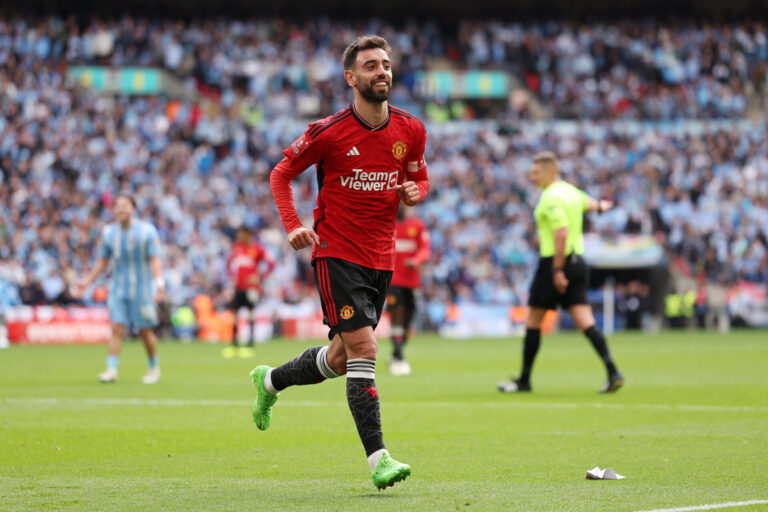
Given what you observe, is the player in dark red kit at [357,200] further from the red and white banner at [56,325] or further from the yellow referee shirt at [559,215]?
the red and white banner at [56,325]

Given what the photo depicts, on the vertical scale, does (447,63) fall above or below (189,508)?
above

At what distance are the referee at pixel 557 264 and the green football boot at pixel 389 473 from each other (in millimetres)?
6189

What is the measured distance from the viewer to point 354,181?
657 cm

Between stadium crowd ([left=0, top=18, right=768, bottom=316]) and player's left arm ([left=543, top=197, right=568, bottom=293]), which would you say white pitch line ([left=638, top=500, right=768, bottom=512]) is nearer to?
player's left arm ([left=543, top=197, right=568, bottom=293])

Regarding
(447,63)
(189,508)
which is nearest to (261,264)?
(189,508)

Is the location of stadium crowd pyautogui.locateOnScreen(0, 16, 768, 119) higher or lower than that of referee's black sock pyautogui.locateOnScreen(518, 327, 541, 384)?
higher

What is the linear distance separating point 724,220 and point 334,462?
3103cm

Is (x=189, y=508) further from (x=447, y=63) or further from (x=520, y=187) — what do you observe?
(x=447, y=63)

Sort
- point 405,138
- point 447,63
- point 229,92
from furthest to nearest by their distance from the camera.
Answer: point 447,63
point 229,92
point 405,138

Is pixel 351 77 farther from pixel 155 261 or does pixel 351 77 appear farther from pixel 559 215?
pixel 155 261

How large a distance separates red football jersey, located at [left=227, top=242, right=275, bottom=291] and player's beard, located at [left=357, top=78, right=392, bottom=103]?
15694 mm

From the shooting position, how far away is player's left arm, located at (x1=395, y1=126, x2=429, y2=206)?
6.51 m

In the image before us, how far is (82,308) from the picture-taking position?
27484mm

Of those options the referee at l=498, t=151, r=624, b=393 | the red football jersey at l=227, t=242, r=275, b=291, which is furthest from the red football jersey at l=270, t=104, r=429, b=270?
the red football jersey at l=227, t=242, r=275, b=291
